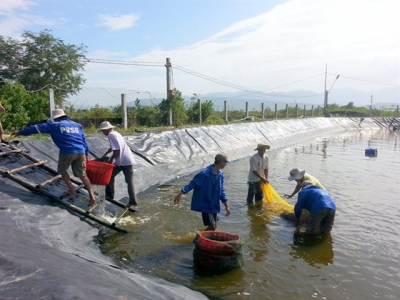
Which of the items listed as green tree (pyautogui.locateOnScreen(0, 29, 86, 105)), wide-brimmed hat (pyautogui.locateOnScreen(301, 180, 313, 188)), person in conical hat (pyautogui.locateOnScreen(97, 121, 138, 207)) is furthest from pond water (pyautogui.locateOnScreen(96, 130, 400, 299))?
green tree (pyautogui.locateOnScreen(0, 29, 86, 105))

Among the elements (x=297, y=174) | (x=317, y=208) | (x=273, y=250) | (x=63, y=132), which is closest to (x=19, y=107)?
(x=63, y=132)

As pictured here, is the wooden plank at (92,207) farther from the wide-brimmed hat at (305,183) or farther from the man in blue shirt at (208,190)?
the wide-brimmed hat at (305,183)

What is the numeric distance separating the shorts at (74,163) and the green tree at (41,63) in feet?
47.4

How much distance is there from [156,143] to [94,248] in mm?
7174

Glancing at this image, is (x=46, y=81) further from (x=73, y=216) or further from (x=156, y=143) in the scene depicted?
(x=73, y=216)

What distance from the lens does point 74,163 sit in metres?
5.69

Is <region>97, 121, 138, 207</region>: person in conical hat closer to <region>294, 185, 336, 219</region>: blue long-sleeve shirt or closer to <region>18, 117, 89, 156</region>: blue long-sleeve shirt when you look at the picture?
<region>18, 117, 89, 156</region>: blue long-sleeve shirt

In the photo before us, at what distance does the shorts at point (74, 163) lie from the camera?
562cm

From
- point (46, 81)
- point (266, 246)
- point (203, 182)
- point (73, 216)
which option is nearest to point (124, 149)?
point (73, 216)

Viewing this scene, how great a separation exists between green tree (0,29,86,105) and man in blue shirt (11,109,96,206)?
1432 centimetres

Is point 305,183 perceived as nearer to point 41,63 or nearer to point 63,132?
point 63,132

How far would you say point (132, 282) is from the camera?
11.1 feet

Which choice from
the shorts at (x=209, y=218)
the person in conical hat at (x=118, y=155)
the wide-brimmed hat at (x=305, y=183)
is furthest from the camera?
the person in conical hat at (x=118, y=155)

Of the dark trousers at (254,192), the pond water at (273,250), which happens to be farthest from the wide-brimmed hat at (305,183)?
the dark trousers at (254,192)
